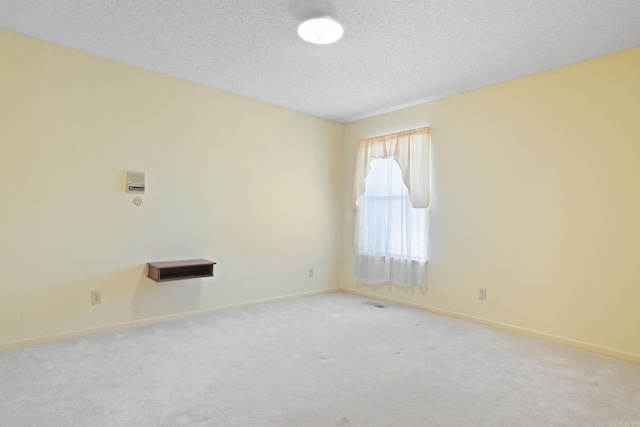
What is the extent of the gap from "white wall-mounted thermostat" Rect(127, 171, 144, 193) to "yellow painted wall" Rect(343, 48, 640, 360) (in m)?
3.18

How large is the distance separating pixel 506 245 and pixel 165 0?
141 inches

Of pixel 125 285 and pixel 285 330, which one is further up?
pixel 125 285

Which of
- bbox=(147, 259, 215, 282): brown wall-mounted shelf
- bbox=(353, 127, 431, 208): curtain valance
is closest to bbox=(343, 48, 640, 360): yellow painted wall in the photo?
bbox=(353, 127, 431, 208): curtain valance

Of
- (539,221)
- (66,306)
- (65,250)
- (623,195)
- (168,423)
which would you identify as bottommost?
(168,423)

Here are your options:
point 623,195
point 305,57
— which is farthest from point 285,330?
point 623,195

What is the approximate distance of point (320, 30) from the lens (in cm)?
254

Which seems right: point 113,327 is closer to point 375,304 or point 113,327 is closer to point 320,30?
point 375,304

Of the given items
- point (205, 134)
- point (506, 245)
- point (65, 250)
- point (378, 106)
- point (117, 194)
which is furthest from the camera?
point (378, 106)

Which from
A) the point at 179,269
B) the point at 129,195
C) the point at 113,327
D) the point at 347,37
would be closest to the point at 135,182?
the point at 129,195

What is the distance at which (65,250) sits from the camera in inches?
117

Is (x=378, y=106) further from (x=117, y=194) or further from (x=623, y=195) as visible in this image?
(x=117, y=194)

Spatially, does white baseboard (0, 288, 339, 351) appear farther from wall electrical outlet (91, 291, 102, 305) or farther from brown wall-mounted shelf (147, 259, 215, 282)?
brown wall-mounted shelf (147, 259, 215, 282)

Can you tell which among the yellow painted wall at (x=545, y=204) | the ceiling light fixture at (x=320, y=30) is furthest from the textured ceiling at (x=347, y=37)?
the yellow painted wall at (x=545, y=204)

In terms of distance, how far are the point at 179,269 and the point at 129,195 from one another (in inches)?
33.9
